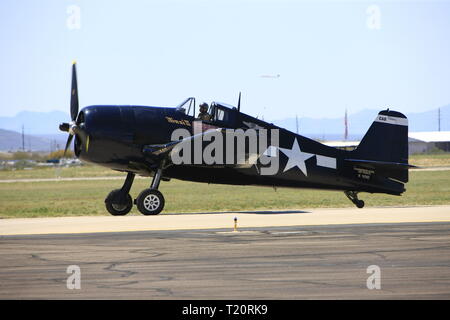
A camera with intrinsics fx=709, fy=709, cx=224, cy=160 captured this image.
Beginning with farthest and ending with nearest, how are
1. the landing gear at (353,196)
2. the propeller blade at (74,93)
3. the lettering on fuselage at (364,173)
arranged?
1. the landing gear at (353,196)
2. the lettering on fuselage at (364,173)
3. the propeller blade at (74,93)

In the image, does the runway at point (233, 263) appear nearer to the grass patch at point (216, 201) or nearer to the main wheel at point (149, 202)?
the main wheel at point (149, 202)

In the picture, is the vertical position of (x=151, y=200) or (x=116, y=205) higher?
(x=151, y=200)

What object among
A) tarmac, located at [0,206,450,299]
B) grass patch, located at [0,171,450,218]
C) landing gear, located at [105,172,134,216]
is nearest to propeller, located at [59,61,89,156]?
landing gear, located at [105,172,134,216]

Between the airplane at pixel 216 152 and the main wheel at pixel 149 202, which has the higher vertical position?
the airplane at pixel 216 152

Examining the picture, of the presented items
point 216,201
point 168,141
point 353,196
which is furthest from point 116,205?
point 216,201

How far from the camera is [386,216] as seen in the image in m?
19.9

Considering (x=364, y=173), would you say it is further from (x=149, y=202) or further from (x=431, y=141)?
(x=431, y=141)

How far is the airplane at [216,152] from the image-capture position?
66.4 feet

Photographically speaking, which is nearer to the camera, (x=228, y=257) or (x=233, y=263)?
(x=233, y=263)

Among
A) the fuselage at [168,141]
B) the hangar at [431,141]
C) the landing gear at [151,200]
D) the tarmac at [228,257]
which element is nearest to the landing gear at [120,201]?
the fuselage at [168,141]

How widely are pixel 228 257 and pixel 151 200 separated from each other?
27.1 ft

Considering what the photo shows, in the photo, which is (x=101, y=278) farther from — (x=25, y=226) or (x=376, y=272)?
(x=25, y=226)

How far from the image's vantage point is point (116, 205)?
70.2ft

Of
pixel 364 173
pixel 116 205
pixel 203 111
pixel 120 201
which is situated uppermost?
pixel 203 111
